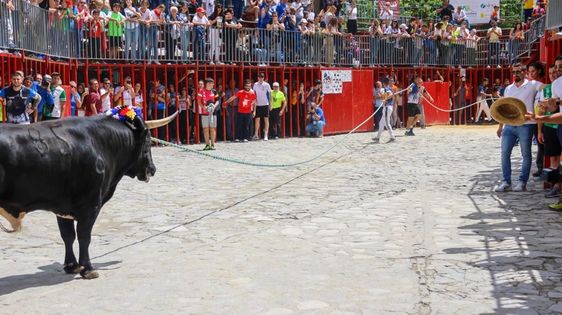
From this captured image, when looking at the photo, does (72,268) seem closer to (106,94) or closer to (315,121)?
(106,94)

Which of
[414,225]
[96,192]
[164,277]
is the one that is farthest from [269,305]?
[414,225]

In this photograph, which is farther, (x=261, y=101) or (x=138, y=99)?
(x=261, y=101)

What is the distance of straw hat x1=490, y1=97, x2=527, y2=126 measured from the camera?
386 inches

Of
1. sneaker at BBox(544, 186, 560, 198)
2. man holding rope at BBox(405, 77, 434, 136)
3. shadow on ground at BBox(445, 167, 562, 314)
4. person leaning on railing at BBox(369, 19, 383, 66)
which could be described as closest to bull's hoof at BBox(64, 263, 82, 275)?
shadow on ground at BBox(445, 167, 562, 314)

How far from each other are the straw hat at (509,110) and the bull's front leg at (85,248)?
5143 millimetres

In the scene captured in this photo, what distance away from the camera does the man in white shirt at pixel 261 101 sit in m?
24.8

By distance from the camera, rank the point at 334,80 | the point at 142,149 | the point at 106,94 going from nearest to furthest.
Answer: the point at 142,149 < the point at 106,94 < the point at 334,80

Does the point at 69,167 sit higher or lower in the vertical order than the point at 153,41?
lower

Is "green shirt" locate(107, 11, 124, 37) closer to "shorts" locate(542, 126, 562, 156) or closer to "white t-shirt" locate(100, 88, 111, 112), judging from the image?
"white t-shirt" locate(100, 88, 111, 112)

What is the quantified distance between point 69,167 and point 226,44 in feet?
58.2

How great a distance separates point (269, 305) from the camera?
616 centimetres

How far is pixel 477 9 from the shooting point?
3800cm

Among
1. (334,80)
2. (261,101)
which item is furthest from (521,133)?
(334,80)

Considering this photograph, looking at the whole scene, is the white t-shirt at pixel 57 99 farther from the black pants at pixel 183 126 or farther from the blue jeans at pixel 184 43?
the black pants at pixel 183 126
